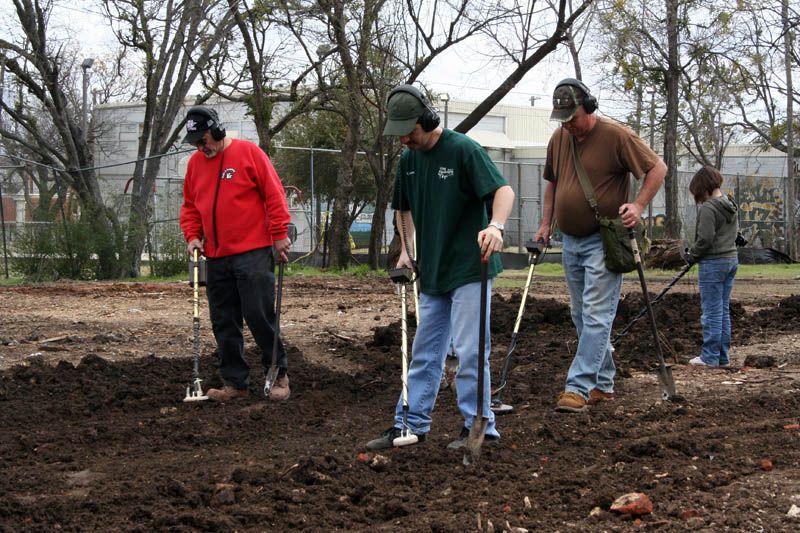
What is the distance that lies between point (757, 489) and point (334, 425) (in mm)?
2852

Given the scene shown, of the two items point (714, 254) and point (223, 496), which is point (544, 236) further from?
point (223, 496)

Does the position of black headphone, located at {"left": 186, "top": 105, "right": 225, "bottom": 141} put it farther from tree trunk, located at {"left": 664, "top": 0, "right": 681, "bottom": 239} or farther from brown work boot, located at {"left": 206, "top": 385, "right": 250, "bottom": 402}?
tree trunk, located at {"left": 664, "top": 0, "right": 681, "bottom": 239}

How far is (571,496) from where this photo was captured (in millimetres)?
4664

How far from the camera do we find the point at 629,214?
6656 millimetres

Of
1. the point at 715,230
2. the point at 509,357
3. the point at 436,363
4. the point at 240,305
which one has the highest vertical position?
the point at 715,230

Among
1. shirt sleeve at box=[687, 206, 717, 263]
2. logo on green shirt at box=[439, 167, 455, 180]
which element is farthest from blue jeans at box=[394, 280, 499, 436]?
shirt sleeve at box=[687, 206, 717, 263]

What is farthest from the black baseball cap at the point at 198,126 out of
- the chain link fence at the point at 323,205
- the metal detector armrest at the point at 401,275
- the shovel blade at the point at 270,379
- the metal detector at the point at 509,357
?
the chain link fence at the point at 323,205

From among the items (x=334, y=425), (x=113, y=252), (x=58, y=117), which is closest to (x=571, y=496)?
(x=334, y=425)

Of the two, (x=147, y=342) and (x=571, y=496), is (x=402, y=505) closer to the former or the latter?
(x=571, y=496)

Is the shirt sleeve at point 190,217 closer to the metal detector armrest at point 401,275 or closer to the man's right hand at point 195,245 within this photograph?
the man's right hand at point 195,245

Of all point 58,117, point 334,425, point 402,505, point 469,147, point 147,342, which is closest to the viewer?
point 402,505

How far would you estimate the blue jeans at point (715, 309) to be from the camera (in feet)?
29.1

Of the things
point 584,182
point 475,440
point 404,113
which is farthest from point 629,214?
point 475,440

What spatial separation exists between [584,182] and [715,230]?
2466 mm
